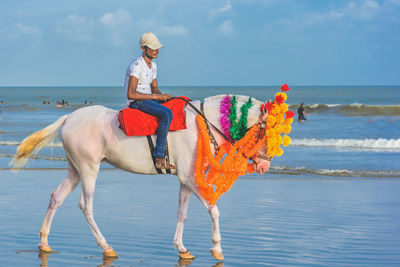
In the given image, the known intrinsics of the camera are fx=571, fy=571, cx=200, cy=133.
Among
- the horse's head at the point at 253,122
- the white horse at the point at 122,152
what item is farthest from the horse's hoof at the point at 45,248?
the horse's head at the point at 253,122

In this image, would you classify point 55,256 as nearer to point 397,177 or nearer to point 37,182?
point 37,182

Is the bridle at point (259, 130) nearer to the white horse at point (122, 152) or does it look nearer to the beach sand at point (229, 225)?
the white horse at point (122, 152)

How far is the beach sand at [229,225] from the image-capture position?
5.75 metres

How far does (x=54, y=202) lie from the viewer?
6172 mm

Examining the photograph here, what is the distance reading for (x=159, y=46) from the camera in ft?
19.2

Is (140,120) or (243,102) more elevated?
(243,102)

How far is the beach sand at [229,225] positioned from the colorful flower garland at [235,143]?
2.60 ft

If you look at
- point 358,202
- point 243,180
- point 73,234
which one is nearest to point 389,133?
point 243,180

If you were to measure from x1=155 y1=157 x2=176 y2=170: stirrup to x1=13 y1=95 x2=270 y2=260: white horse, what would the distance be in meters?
0.05

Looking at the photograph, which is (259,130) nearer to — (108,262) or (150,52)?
(150,52)

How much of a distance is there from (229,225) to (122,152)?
6.65 ft

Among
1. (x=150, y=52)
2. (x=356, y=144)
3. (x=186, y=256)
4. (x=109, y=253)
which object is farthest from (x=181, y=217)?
(x=356, y=144)

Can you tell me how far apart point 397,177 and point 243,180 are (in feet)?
11.5

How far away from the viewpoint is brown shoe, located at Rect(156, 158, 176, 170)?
18.7ft
